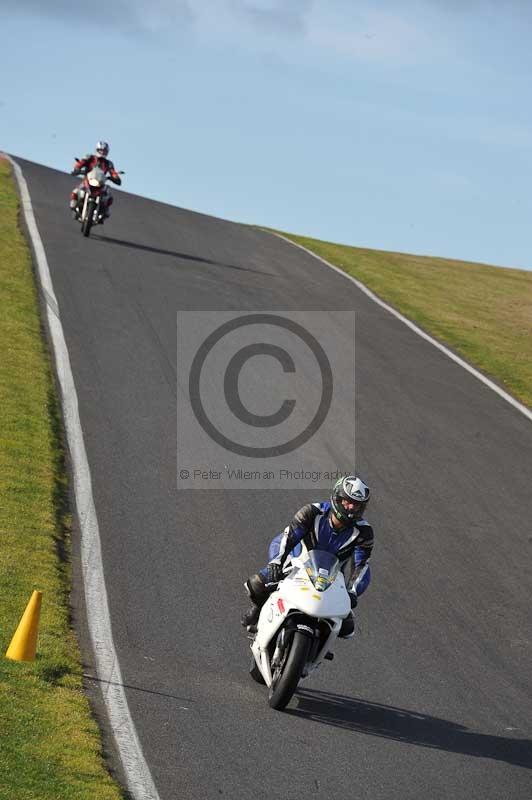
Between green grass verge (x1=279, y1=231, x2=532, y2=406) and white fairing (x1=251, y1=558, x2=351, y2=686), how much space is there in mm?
12848

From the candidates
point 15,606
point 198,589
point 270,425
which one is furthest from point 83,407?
point 15,606

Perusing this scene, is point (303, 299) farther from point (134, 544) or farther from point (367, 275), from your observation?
point (134, 544)

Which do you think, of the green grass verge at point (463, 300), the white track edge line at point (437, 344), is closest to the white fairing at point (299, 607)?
the white track edge line at point (437, 344)

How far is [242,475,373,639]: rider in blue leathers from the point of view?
9.70m

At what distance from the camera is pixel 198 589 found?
459 inches

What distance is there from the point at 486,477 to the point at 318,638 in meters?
8.19

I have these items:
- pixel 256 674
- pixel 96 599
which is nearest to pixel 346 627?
pixel 256 674

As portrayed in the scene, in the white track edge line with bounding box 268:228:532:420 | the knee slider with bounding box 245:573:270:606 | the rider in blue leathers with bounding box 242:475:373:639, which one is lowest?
the knee slider with bounding box 245:573:270:606

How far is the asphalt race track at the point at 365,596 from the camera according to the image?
8461mm

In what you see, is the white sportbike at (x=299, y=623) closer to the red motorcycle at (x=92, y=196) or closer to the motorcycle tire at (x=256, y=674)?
the motorcycle tire at (x=256, y=674)

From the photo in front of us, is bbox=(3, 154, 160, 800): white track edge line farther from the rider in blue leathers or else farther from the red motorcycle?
the red motorcycle

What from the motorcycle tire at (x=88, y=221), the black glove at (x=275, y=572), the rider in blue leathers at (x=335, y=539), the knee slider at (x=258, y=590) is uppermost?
the motorcycle tire at (x=88, y=221)

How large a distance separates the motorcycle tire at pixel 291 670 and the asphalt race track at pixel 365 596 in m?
0.17

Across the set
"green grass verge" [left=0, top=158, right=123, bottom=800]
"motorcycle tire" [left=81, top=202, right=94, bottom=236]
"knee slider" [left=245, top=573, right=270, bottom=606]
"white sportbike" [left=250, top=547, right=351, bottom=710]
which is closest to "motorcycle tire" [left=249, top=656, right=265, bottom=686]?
"white sportbike" [left=250, top=547, right=351, bottom=710]
